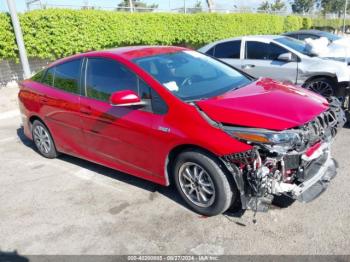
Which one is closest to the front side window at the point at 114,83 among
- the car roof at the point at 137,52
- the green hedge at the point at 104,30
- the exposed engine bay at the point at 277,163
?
the car roof at the point at 137,52

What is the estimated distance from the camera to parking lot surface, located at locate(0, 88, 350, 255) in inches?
124

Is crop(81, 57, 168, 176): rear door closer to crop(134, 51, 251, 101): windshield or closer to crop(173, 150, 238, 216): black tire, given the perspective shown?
crop(134, 51, 251, 101): windshield

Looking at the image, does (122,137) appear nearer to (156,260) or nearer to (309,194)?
(156,260)

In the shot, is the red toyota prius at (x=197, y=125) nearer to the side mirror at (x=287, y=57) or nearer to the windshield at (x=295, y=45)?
the side mirror at (x=287, y=57)

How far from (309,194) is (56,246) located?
2389mm

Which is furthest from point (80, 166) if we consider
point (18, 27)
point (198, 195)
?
point (18, 27)

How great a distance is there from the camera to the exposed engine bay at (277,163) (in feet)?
9.96

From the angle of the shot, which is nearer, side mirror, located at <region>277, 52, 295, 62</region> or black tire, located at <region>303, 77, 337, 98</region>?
black tire, located at <region>303, 77, 337, 98</region>

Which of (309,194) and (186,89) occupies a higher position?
(186,89)

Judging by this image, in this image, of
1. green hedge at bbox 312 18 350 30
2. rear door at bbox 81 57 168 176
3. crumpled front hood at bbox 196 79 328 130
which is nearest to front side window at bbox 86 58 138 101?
rear door at bbox 81 57 168 176

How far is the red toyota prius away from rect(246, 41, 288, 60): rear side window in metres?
3.33

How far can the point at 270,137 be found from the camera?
3016 mm

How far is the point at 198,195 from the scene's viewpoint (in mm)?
3574

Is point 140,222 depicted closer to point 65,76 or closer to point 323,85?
point 65,76
